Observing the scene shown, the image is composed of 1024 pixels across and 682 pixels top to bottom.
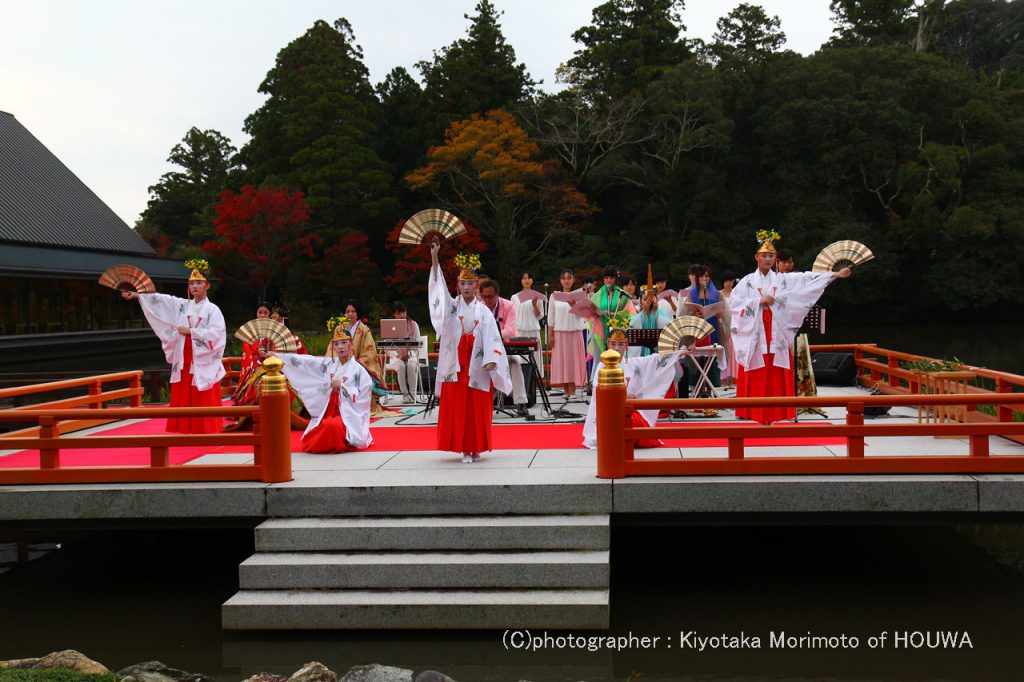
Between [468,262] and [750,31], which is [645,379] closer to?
[468,262]

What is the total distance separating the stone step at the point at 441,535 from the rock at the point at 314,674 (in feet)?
3.72

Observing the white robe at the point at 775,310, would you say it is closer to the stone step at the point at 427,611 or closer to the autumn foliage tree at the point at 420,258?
the stone step at the point at 427,611

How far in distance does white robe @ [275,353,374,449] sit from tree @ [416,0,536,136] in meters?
27.9

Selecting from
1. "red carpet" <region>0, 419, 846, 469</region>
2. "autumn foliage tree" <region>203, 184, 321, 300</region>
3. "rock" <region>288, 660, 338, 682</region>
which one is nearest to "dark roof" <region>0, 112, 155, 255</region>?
"autumn foliage tree" <region>203, 184, 321, 300</region>

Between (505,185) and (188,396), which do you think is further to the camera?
(505,185)

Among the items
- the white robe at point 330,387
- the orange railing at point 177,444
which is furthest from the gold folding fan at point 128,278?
the orange railing at point 177,444

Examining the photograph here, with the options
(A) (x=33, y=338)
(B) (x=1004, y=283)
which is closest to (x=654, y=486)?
(A) (x=33, y=338)

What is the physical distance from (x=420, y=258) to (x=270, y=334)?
21889mm

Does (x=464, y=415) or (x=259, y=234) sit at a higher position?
(x=259, y=234)

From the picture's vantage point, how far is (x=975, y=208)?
104ft

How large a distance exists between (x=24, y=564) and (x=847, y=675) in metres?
7.24

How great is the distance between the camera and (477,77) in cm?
3556

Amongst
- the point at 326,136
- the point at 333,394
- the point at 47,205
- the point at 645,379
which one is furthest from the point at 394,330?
the point at 326,136

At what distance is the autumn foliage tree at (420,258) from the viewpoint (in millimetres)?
29750
